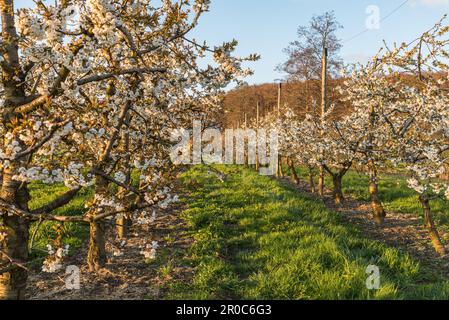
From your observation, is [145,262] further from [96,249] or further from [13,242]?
[13,242]

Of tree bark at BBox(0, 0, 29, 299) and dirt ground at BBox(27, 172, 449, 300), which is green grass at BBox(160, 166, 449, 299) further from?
tree bark at BBox(0, 0, 29, 299)

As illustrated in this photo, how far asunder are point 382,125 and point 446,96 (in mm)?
1888

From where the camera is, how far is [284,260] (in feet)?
18.5

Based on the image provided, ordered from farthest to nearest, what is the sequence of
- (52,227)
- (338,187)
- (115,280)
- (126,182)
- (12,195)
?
(338,187) < (126,182) < (115,280) < (52,227) < (12,195)

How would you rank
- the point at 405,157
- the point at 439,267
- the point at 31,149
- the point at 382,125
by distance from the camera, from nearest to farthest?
the point at 31,149 < the point at 439,267 < the point at 405,157 < the point at 382,125

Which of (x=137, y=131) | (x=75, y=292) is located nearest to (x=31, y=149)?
(x=137, y=131)

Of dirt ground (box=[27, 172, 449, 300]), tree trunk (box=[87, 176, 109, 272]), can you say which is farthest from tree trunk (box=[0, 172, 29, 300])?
tree trunk (box=[87, 176, 109, 272])

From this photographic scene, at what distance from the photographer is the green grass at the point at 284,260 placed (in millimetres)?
4684

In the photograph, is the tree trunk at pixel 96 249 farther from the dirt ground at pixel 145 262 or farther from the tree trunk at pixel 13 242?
the tree trunk at pixel 13 242

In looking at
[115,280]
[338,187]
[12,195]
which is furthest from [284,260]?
[338,187]

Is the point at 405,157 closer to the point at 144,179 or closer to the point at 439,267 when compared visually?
the point at 439,267

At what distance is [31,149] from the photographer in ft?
9.39

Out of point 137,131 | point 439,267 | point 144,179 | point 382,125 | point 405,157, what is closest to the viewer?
point 144,179

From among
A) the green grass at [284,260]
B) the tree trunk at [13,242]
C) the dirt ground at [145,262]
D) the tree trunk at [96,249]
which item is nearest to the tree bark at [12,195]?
the tree trunk at [13,242]
